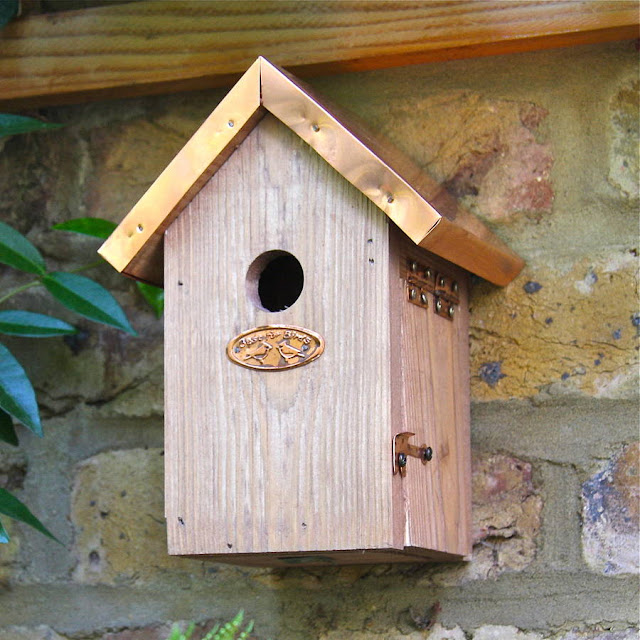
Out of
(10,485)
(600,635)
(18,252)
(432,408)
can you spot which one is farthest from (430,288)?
(10,485)

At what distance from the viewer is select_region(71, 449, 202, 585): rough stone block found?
1857mm

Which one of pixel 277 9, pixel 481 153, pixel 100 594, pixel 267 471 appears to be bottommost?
pixel 100 594

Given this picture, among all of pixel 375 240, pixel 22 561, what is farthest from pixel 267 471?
pixel 22 561

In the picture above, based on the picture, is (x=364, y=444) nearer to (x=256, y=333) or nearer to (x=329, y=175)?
(x=256, y=333)

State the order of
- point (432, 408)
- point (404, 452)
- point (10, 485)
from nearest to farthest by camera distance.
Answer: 1. point (404, 452)
2. point (432, 408)
3. point (10, 485)

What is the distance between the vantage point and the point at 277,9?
1.83 metres

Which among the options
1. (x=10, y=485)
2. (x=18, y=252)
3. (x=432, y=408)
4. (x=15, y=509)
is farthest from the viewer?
(x=10, y=485)

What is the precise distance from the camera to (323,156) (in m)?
1.51

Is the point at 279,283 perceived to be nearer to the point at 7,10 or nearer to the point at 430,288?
the point at 430,288

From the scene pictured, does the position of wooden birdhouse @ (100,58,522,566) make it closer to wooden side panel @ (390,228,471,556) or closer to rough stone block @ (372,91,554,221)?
wooden side panel @ (390,228,471,556)

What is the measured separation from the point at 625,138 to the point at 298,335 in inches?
22.3

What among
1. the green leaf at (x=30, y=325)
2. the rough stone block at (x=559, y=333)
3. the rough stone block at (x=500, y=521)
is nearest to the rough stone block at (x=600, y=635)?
the rough stone block at (x=500, y=521)

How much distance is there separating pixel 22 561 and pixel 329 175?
78 centimetres

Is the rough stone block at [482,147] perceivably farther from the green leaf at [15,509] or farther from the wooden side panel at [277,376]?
the green leaf at [15,509]
